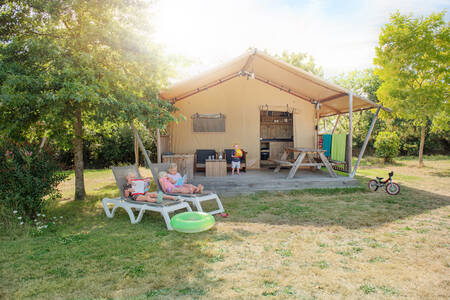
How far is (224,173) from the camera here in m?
7.77

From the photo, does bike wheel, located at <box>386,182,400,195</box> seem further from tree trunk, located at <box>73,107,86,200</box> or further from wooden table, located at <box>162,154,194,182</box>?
tree trunk, located at <box>73,107,86,200</box>

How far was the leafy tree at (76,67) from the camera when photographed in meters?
4.41

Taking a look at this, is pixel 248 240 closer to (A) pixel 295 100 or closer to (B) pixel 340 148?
(B) pixel 340 148

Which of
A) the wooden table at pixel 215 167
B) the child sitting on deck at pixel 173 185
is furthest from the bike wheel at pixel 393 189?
the child sitting on deck at pixel 173 185

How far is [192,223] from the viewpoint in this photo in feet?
12.5

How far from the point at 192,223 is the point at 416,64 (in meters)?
10.5

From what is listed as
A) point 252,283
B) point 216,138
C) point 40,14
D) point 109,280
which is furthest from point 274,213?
point 40,14

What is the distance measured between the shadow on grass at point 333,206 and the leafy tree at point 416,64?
15.0ft

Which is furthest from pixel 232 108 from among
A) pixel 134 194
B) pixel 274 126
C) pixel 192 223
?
pixel 192 223

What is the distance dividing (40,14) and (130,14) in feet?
5.33

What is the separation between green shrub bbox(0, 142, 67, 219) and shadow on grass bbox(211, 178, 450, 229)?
2.98 m

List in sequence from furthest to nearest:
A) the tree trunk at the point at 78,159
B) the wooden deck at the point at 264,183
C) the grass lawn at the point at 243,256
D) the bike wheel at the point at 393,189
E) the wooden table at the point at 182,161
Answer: the wooden table at the point at 182,161, the wooden deck at the point at 264,183, the bike wheel at the point at 393,189, the tree trunk at the point at 78,159, the grass lawn at the point at 243,256

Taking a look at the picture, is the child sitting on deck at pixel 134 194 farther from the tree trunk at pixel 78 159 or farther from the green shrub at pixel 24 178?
the tree trunk at pixel 78 159

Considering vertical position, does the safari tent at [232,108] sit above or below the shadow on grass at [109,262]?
above
